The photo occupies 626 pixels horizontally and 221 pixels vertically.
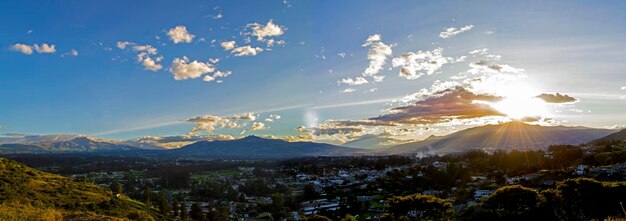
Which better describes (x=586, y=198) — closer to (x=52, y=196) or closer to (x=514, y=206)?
(x=514, y=206)

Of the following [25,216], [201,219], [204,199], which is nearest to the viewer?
[25,216]

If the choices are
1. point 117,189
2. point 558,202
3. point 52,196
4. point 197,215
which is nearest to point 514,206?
point 558,202

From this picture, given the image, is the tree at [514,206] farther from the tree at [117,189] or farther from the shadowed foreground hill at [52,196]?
the tree at [117,189]

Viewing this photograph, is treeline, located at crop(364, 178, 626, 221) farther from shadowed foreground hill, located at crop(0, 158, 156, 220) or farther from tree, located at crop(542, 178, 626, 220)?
shadowed foreground hill, located at crop(0, 158, 156, 220)

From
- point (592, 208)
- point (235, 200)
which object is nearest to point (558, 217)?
point (592, 208)

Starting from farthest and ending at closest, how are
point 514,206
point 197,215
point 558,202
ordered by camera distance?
point 197,215
point 558,202
point 514,206

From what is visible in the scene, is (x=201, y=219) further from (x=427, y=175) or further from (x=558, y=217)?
(x=427, y=175)

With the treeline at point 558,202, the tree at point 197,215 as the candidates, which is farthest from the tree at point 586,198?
the tree at point 197,215

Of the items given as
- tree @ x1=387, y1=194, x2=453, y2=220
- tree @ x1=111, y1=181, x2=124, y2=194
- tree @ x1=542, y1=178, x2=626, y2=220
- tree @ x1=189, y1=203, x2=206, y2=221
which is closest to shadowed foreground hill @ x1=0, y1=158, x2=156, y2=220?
tree @ x1=189, y1=203, x2=206, y2=221

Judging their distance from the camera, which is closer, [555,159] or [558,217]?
[558,217]
